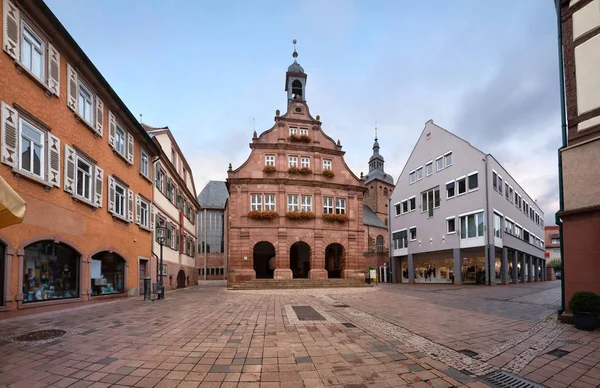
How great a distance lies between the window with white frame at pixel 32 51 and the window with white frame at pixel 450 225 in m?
31.2

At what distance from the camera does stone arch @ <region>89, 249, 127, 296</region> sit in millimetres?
14828

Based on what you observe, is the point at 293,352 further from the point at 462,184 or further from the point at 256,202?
the point at 462,184

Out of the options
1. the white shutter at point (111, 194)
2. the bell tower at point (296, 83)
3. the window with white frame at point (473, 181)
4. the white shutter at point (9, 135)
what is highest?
the bell tower at point (296, 83)

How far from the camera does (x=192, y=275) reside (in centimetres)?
3791

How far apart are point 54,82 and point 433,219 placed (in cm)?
3203

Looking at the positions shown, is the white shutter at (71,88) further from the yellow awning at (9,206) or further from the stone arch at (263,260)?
the stone arch at (263,260)

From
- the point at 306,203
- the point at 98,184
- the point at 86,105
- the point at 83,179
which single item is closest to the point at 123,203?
the point at 98,184

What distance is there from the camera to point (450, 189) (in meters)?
33.1

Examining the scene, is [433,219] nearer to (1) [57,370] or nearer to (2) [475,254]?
(2) [475,254]

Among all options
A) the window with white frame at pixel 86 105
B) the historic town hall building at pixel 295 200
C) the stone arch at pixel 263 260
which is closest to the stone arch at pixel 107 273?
the window with white frame at pixel 86 105

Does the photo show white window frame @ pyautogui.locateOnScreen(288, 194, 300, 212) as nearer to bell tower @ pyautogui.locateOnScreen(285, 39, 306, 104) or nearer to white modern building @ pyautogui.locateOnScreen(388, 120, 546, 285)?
bell tower @ pyautogui.locateOnScreen(285, 39, 306, 104)

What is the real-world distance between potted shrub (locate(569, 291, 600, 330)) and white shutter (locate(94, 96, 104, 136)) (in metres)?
17.5

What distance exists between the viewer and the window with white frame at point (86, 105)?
14041 millimetres

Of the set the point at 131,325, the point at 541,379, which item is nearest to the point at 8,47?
the point at 131,325
